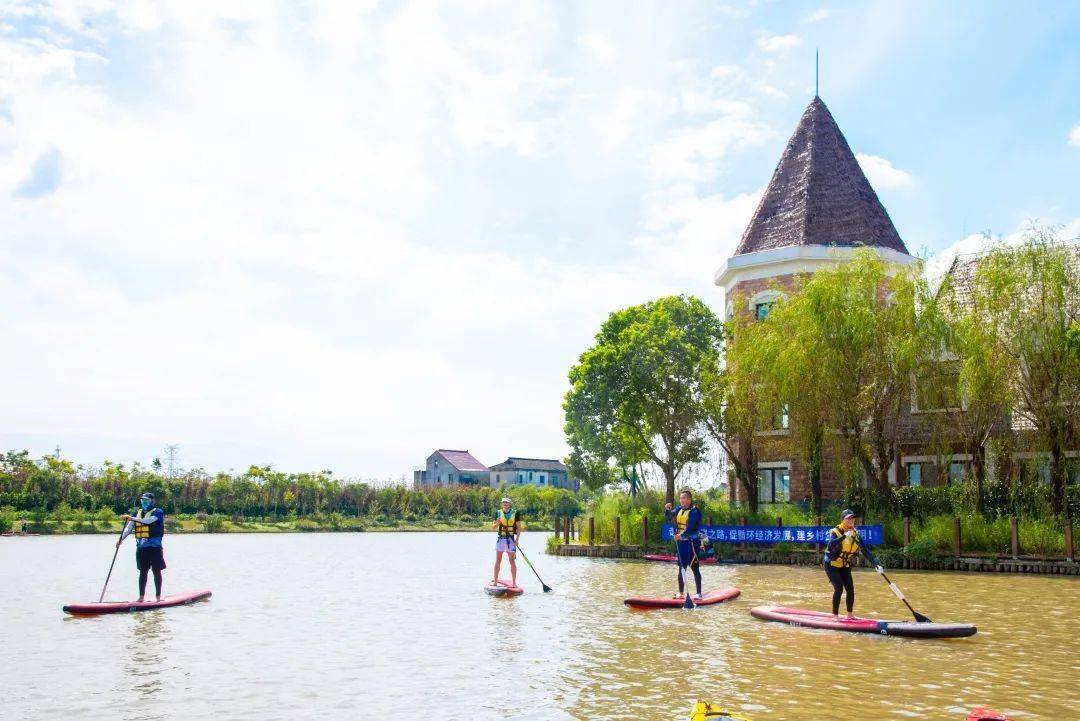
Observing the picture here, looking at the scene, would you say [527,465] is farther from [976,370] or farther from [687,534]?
[687,534]

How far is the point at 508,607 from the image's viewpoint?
16391mm

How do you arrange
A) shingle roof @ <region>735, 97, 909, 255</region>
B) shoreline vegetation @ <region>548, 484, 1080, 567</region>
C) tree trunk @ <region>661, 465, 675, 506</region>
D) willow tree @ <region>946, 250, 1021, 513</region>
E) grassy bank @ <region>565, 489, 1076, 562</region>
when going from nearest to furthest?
grassy bank @ <region>565, 489, 1076, 562</region>
shoreline vegetation @ <region>548, 484, 1080, 567</region>
willow tree @ <region>946, 250, 1021, 513</region>
tree trunk @ <region>661, 465, 675, 506</region>
shingle roof @ <region>735, 97, 909, 255</region>

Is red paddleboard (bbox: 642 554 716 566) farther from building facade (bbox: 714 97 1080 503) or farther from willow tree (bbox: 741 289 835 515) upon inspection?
building facade (bbox: 714 97 1080 503)

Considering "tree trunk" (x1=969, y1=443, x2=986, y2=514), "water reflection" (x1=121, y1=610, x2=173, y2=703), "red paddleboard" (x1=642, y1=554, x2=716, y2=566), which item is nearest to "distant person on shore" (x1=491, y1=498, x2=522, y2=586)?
"water reflection" (x1=121, y1=610, x2=173, y2=703)

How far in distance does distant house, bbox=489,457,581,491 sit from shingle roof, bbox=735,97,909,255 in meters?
58.2

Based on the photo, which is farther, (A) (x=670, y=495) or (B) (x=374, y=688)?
(A) (x=670, y=495)

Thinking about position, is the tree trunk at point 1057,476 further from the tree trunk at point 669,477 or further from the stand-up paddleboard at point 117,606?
the stand-up paddleboard at point 117,606

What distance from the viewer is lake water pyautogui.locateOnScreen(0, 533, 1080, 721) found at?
8688mm

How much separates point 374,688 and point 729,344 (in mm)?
26138

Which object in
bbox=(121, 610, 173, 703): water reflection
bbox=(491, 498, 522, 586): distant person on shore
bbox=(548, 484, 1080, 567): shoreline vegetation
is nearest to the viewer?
bbox=(121, 610, 173, 703): water reflection

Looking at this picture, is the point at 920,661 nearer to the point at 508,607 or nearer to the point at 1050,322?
the point at 508,607

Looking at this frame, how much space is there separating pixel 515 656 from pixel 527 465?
86107mm

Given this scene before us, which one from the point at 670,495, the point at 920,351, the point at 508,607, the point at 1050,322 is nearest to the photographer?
the point at 508,607

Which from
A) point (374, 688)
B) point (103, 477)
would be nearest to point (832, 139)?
point (374, 688)
